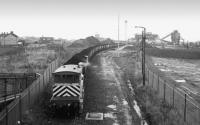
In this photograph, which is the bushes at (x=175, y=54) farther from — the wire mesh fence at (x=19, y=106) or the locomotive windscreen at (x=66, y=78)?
the locomotive windscreen at (x=66, y=78)

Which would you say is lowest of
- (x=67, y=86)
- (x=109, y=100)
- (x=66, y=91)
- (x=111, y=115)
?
(x=111, y=115)

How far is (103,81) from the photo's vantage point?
118ft

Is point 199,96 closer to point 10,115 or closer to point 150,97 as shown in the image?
point 150,97

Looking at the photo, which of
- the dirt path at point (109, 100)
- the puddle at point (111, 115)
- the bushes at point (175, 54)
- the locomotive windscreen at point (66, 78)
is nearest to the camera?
the dirt path at point (109, 100)

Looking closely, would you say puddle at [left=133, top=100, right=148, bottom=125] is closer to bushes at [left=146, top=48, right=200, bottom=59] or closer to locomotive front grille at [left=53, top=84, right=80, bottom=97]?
locomotive front grille at [left=53, top=84, right=80, bottom=97]

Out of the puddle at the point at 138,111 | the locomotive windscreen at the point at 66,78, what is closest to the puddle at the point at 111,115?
the puddle at the point at 138,111

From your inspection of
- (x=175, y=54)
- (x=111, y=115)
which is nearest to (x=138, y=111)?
(x=111, y=115)

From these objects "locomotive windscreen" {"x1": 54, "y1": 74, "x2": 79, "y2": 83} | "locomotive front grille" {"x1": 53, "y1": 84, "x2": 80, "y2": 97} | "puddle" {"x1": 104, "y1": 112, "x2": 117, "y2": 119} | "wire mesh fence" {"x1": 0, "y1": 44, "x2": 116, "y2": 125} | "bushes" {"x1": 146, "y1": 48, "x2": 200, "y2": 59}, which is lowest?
"puddle" {"x1": 104, "y1": 112, "x2": 117, "y2": 119}

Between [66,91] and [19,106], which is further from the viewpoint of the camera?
[66,91]

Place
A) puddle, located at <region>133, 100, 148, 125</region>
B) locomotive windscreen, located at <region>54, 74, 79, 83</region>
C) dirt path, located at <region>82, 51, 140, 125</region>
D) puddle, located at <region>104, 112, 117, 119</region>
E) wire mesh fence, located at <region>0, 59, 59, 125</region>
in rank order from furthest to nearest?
locomotive windscreen, located at <region>54, 74, 79, 83</region>
puddle, located at <region>104, 112, 117, 119</region>
dirt path, located at <region>82, 51, 140, 125</region>
puddle, located at <region>133, 100, 148, 125</region>
wire mesh fence, located at <region>0, 59, 59, 125</region>

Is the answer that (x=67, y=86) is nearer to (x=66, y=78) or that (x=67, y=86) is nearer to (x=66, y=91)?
(x=66, y=91)

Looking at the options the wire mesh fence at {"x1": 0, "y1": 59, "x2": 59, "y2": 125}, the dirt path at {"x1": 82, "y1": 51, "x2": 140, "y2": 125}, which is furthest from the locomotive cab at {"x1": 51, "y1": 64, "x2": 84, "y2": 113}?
the dirt path at {"x1": 82, "y1": 51, "x2": 140, "y2": 125}

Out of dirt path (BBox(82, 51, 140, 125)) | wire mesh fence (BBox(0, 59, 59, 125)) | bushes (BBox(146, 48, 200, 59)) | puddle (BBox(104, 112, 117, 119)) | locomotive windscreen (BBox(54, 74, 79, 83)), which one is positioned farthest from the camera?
bushes (BBox(146, 48, 200, 59))

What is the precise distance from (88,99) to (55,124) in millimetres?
7658
